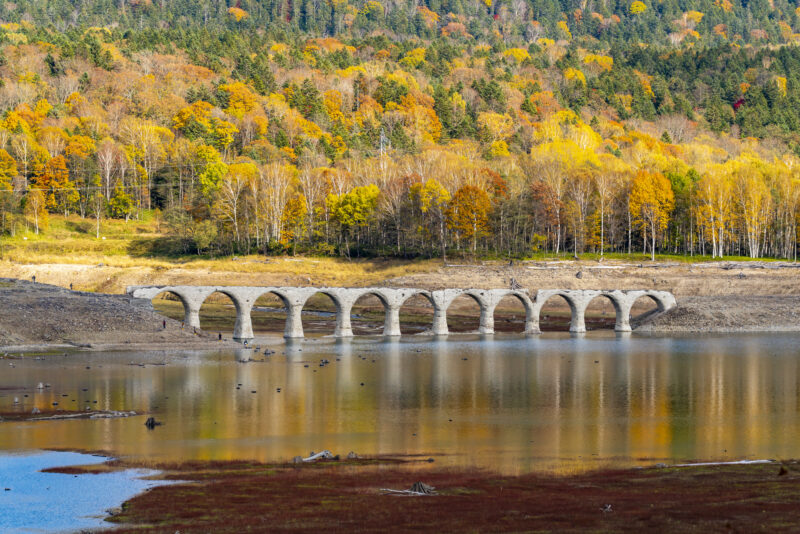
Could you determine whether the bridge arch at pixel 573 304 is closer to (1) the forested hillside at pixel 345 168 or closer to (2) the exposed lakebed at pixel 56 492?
(1) the forested hillside at pixel 345 168

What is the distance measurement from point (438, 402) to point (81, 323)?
29822 mm

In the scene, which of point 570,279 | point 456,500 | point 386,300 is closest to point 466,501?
point 456,500

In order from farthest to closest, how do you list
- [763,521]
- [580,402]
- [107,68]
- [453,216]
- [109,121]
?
[107,68] → [109,121] → [453,216] → [580,402] → [763,521]

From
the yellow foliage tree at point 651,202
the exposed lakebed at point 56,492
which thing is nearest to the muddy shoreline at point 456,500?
the exposed lakebed at point 56,492

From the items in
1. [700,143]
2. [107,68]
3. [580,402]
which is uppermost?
[107,68]

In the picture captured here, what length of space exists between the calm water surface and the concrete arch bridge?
4.69m

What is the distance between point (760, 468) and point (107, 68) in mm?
164801

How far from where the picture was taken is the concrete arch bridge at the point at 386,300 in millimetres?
76000

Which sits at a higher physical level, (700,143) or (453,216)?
(700,143)

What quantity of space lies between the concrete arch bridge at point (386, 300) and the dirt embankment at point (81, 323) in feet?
11.7

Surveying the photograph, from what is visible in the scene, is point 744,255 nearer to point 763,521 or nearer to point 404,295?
point 404,295

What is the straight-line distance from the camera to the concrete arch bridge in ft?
249

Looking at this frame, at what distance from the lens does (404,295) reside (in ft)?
283

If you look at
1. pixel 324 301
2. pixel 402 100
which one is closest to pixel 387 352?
pixel 324 301
